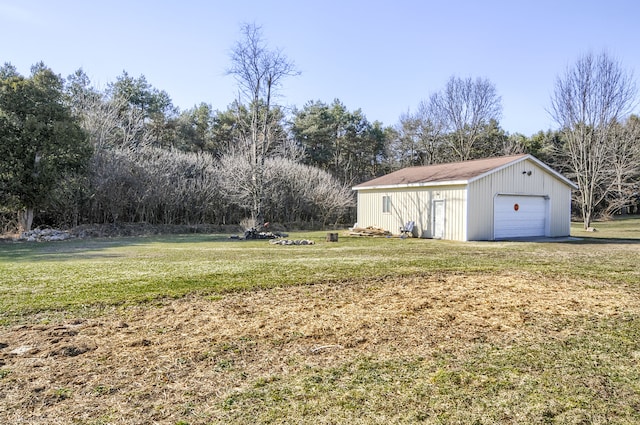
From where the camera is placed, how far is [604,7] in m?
12.1

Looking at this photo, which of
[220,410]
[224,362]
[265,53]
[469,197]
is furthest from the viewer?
[265,53]

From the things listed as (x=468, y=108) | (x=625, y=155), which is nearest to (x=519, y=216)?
(x=625, y=155)

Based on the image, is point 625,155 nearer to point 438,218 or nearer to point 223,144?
point 438,218

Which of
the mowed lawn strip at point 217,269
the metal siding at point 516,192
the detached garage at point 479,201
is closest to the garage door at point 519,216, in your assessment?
the detached garage at point 479,201

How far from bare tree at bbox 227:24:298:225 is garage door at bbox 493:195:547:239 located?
10.4 meters

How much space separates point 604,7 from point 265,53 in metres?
13.2

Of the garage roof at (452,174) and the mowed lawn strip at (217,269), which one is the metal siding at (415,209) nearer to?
the garage roof at (452,174)

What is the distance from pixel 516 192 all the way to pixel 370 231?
6.11 meters

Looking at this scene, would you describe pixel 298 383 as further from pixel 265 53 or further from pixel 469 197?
pixel 265 53

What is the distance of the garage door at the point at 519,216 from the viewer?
54.9 ft

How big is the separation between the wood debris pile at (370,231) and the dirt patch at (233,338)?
39.6 ft

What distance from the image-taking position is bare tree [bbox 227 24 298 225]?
1967 centimetres

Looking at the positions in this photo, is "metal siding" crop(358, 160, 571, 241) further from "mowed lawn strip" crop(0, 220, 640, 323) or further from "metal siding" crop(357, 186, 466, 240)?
"mowed lawn strip" crop(0, 220, 640, 323)

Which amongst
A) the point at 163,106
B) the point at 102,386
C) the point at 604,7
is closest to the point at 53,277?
the point at 102,386
